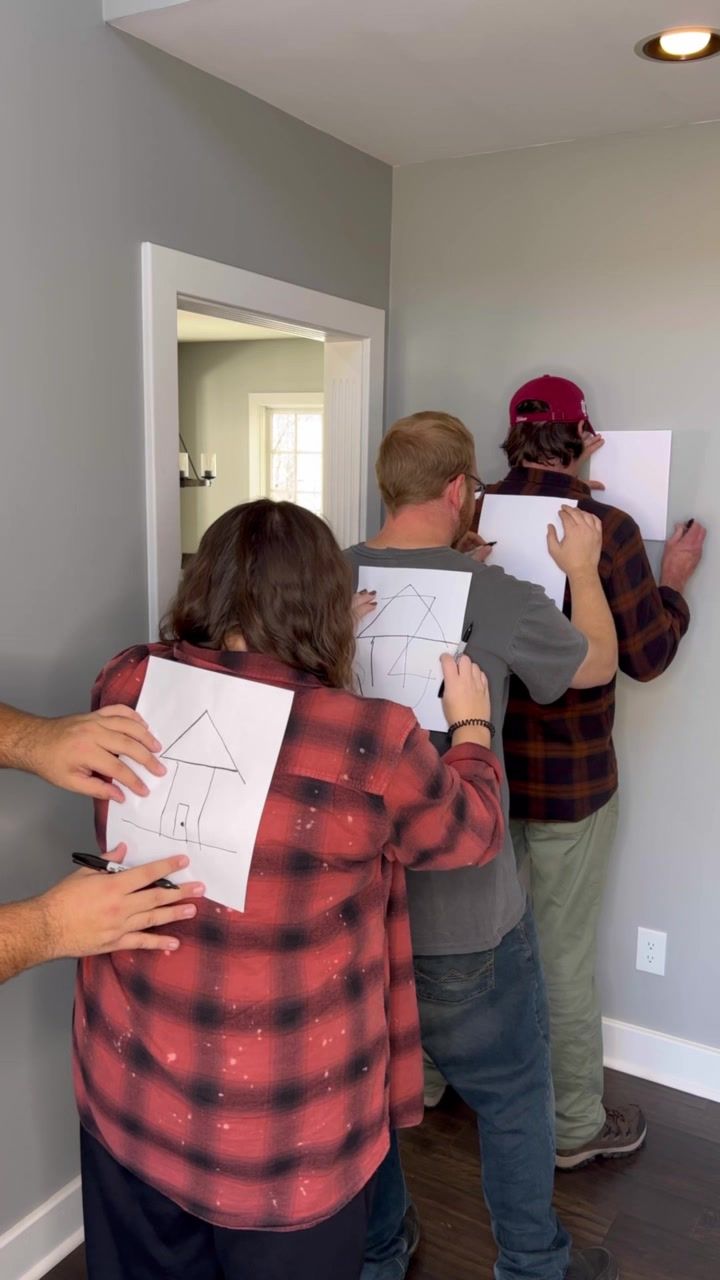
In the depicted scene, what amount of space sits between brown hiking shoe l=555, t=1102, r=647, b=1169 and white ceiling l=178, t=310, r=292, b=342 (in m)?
4.81

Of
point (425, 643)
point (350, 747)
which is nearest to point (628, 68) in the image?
point (425, 643)

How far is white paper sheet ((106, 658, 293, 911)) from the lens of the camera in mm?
1042

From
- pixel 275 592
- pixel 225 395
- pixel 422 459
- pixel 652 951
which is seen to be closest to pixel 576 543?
pixel 422 459

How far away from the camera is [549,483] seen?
2010 millimetres

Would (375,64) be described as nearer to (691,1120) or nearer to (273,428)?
(691,1120)

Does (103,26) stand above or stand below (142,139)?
above

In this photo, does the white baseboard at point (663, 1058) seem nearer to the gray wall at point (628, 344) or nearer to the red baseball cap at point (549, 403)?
the gray wall at point (628, 344)

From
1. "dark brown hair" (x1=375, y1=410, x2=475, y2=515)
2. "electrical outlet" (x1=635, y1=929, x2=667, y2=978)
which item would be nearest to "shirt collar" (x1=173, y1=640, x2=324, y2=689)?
"dark brown hair" (x1=375, y1=410, x2=475, y2=515)

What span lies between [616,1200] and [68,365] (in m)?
1.92

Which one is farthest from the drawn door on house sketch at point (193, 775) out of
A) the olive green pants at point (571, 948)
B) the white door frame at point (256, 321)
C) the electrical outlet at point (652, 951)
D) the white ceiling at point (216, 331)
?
the white ceiling at point (216, 331)

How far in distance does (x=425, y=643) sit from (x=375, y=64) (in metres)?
1.08

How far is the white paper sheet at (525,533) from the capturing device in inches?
76.4

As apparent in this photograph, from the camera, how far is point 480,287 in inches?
95.4

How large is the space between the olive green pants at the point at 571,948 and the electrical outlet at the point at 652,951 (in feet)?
1.06
